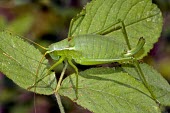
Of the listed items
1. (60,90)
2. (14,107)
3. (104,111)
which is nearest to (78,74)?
(60,90)

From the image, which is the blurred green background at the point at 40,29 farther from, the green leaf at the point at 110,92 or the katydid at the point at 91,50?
the green leaf at the point at 110,92

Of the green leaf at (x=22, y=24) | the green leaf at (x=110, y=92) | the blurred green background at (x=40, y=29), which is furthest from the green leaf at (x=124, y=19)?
the green leaf at (x=22, y=24)

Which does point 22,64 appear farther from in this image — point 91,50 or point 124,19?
point 124,19

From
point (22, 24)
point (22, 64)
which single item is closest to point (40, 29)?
point (22, 24)

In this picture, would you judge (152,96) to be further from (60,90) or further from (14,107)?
(14,107)

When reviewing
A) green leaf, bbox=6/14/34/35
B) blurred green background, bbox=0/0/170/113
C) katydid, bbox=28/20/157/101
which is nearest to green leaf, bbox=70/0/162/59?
katydid, bbox=28/20/157/101
